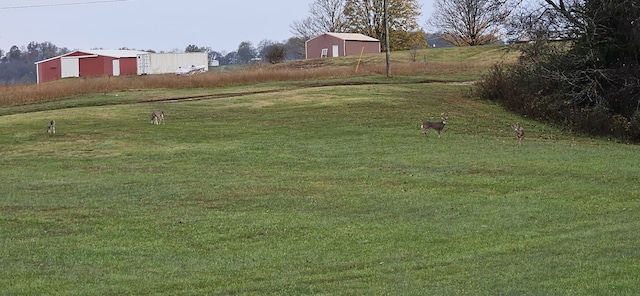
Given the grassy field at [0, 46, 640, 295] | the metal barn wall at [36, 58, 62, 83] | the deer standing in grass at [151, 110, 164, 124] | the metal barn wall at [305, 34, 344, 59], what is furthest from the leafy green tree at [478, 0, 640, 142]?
the metal barn wall at [36, 58, 62, 83]

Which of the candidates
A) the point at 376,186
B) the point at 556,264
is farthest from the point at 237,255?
the point at 376,186

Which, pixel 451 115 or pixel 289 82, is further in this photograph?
pixel 289 82

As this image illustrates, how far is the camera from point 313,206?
54.3ft

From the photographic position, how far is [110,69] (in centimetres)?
7975

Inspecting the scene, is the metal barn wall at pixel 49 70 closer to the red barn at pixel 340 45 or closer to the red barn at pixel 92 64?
the red barn at pixel 92 64

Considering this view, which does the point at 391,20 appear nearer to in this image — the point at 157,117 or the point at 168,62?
the point at 168,62

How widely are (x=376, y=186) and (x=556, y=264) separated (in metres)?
8.51

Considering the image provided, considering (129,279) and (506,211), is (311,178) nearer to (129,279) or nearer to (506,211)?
(506,211)

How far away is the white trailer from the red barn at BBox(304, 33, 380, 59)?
1342 centimetres

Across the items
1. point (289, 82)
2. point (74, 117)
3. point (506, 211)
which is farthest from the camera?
point (289, 82)

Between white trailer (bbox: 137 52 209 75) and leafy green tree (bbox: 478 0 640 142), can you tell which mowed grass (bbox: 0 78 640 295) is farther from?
white trailer (bbox: 137 52 209 75)

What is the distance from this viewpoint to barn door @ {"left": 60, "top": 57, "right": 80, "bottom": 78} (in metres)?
80.2

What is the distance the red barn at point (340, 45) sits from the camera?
89.2 metres

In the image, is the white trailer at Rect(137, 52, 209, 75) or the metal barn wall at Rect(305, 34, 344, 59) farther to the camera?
the metal barn wall at Rect(305, 34, 344, 59)
